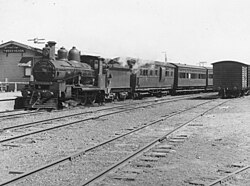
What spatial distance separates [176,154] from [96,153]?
1757 millimetres

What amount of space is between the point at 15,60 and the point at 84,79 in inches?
792

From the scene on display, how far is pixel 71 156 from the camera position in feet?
24.7

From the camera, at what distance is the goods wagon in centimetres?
3145

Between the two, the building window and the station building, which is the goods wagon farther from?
the building window

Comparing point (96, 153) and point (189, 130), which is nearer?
point (96, 153)

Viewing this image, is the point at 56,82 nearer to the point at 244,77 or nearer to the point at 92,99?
the point at 92,99

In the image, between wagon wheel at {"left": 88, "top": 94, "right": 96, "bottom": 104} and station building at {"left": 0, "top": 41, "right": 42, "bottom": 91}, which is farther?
station building at {"left": 0, "top": 41, "right": 42, "bottom": 91}

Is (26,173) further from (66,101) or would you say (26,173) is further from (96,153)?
(66,101)

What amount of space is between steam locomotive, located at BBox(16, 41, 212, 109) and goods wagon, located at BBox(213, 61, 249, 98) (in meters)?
4.62

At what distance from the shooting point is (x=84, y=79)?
20.6 m

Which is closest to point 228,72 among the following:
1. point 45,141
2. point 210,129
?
point 210,129

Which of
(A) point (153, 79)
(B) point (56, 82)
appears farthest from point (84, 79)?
(A) point (153, 79)

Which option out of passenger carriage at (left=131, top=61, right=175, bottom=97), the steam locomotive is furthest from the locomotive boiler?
passenger carriage at (left=131, top=61, right=175, bottom=97)

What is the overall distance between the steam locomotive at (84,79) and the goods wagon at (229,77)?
462 centimetres
